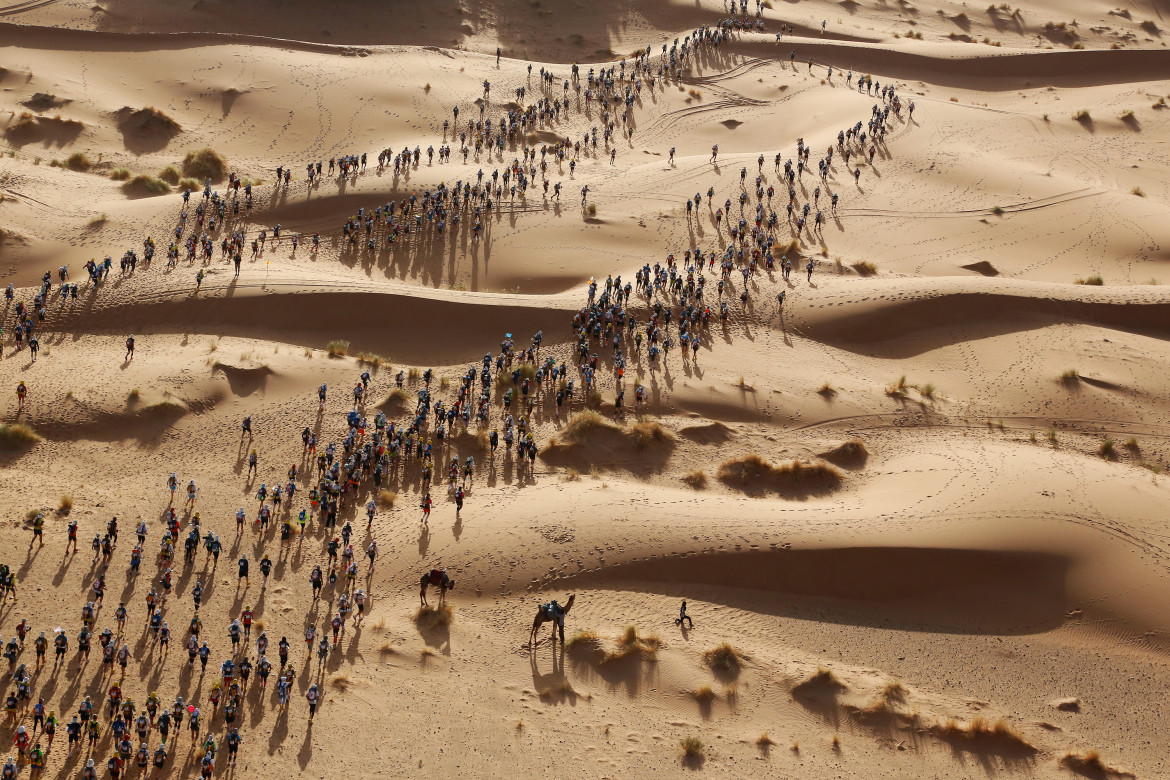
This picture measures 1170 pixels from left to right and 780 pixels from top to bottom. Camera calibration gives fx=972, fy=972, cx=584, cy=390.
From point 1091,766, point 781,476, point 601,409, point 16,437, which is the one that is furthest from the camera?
point 601,409

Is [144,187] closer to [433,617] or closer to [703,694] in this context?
[433,617]

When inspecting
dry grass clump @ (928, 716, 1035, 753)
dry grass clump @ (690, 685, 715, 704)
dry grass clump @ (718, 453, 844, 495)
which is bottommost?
dry grass clump @ (928, 716, 1035, 753)

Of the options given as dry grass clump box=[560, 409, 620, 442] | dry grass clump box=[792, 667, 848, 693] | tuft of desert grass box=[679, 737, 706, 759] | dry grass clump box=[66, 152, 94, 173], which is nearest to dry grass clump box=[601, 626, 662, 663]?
tuft of desert grass box=[679, 737, 706, 759]

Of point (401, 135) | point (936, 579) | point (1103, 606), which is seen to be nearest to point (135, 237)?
point (401, 135)

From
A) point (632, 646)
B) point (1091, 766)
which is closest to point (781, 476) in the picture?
point (632, 646)

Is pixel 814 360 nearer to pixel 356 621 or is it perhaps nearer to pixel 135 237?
pixel 356 621

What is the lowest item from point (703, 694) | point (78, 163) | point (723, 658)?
point (703, 694)

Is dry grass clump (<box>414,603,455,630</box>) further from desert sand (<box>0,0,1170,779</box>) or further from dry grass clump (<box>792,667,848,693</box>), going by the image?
dry grass clump (<box>792,667,848,693</box>)
